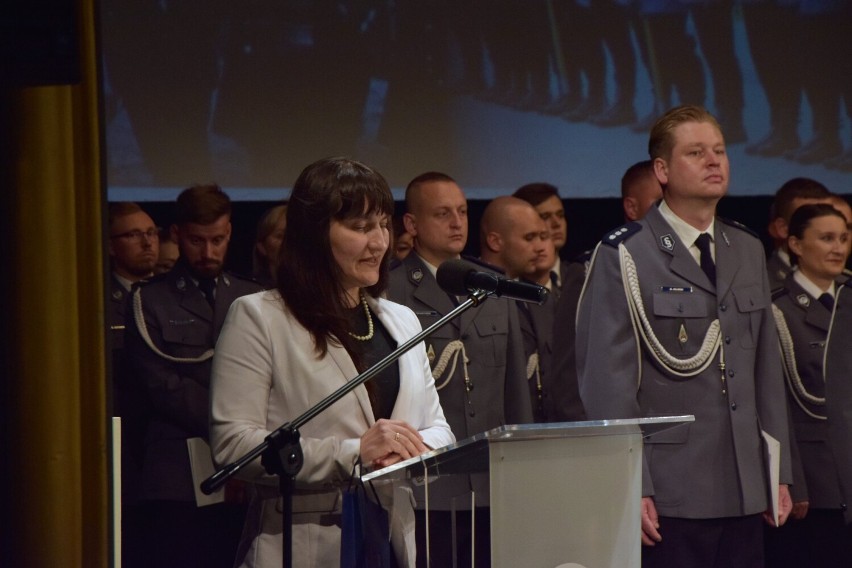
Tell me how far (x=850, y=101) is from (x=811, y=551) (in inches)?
106

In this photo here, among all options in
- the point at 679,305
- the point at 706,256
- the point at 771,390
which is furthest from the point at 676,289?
the point at 771,390

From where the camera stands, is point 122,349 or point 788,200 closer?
point 122,349

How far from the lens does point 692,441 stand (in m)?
3.43

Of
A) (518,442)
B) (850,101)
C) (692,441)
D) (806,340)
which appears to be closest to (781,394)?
(692,441)

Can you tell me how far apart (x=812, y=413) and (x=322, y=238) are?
2807 millimetres

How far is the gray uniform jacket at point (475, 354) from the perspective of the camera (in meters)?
4.35

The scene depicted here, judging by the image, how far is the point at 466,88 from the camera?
20.4ft

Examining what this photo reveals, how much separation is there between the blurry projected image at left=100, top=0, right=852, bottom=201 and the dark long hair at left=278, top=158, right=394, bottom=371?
3187 mm

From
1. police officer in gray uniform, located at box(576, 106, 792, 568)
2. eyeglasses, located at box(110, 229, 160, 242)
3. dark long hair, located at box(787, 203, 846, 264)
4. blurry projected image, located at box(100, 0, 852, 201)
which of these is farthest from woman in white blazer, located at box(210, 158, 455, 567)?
blurry projected image, located at box(100, 0, 852, 201)

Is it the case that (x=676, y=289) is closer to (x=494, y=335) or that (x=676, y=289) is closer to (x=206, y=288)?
(x=494, y=335)

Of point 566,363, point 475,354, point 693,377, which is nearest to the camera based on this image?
point 693,377

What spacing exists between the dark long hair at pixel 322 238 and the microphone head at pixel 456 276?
27 cm

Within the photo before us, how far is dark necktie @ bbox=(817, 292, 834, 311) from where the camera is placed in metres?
4.96

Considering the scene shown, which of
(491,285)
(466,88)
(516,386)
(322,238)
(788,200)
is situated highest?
(466,88)
